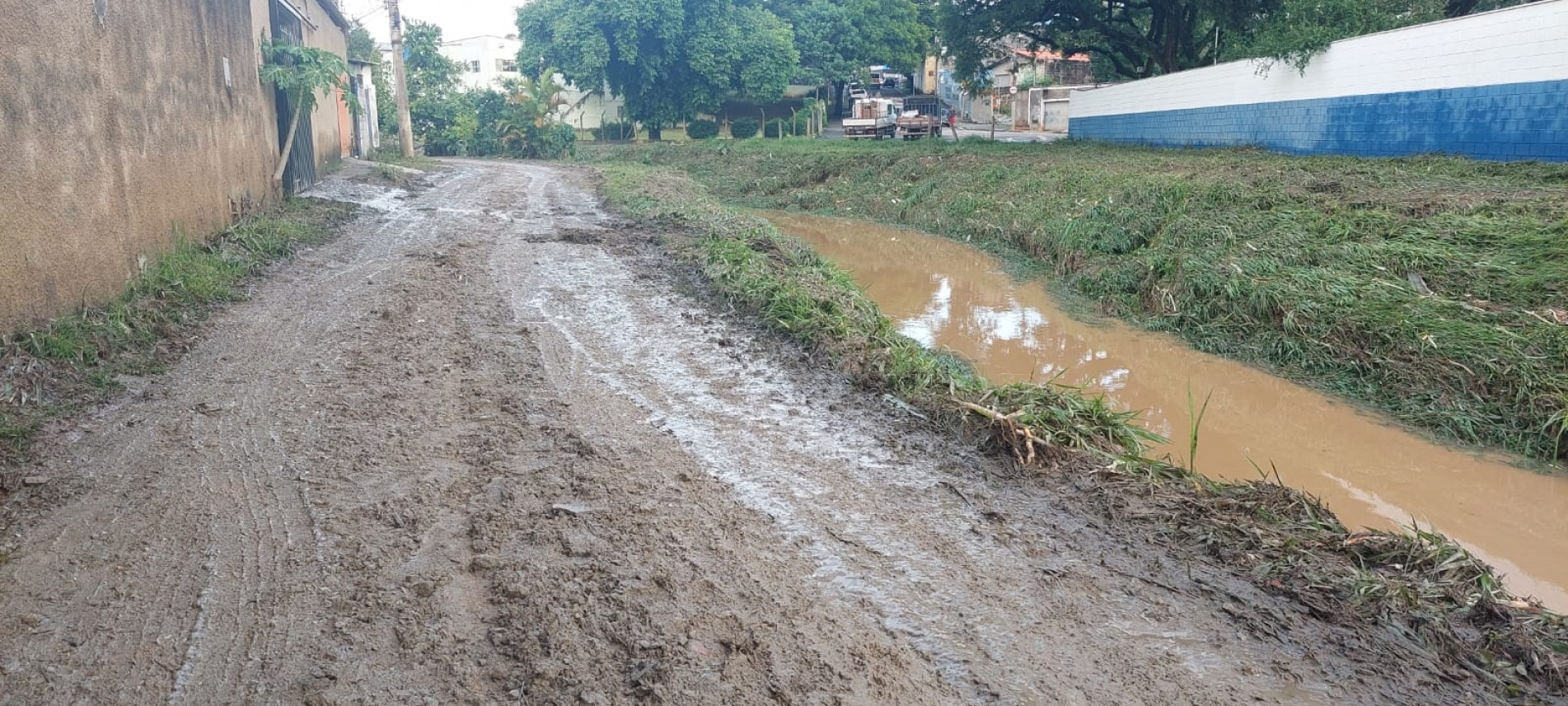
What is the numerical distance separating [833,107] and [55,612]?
50299 millimetres

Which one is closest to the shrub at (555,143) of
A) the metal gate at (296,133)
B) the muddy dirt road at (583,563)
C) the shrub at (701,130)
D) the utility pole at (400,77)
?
the utility pole at (400,77)

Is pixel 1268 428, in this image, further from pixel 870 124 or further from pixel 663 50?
pixel 663 50

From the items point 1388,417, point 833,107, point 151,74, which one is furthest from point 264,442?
point 833,107

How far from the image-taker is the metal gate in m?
14.2

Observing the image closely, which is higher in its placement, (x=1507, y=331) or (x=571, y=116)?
(x=571, y=116)

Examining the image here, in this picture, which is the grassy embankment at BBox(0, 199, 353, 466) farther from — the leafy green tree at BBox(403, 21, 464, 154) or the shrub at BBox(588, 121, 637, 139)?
the shrub at BBox(588, 121, 637, 139)

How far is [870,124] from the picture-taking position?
113 feet

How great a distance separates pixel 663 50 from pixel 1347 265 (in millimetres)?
31498

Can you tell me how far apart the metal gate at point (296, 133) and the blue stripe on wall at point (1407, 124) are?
16.1 meters

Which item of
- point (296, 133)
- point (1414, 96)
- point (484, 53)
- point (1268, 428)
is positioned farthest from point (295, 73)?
point (484, 53)

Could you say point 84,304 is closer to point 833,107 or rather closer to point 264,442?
point 264,442

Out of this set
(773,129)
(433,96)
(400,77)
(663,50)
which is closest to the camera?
(400,77)

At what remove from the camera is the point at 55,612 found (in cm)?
319

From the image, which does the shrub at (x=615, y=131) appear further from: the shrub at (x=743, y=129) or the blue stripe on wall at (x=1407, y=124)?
the blue stripe on wall at (x=1407, y=124)
